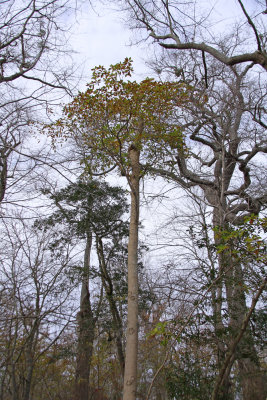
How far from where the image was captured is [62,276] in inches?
323

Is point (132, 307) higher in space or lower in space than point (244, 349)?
higher

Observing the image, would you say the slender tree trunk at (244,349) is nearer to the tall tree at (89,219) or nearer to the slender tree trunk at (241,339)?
the slender tree trunk at (241,339)

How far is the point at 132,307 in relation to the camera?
4.31 m

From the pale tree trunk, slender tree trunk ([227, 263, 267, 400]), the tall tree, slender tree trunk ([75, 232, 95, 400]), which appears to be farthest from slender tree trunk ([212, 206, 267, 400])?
slender tree trunk ([75, 232, 95, 400])

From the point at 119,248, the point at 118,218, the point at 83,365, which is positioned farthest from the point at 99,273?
the point at 83,365

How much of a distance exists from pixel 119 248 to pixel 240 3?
5.90 m

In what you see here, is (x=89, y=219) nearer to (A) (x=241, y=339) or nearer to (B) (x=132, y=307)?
(B) (x=132, y=307)

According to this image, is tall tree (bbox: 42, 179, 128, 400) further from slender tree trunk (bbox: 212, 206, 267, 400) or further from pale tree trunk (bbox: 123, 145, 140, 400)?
slender tree trunk (bbox: 212, 206, 267, 400)

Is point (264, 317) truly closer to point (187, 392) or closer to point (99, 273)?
point (187, 392)

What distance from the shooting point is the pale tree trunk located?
391 cm

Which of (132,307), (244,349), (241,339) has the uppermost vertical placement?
(132,307)

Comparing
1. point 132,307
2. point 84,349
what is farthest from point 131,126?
point 84,349

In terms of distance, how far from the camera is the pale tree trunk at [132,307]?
154 inches

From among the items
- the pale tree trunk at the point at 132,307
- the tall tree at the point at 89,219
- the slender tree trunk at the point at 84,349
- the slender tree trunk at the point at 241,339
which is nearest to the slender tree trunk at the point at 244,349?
the slender tree trunk at the point at 241,339
